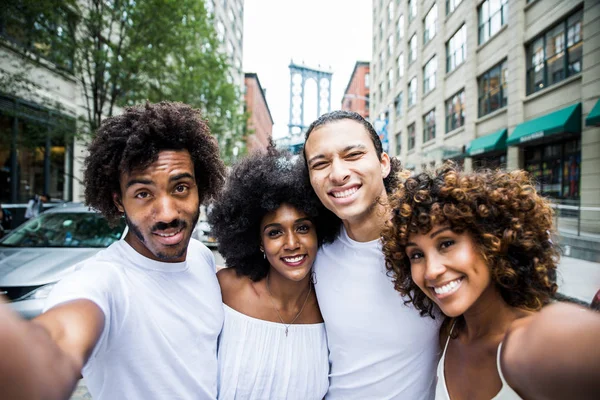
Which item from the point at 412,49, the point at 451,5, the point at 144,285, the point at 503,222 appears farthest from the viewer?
the point at 412,49

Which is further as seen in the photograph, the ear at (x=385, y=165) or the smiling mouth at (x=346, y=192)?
the ear at (x=385, y=165)

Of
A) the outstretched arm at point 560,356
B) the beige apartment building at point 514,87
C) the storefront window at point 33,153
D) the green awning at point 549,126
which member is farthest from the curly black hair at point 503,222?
the green awning at point 549,126

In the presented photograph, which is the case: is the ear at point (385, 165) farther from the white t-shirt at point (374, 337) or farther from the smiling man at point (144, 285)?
the smiling man at point (144, 285)

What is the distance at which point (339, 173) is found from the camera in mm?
2223

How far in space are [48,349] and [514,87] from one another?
60.2ft

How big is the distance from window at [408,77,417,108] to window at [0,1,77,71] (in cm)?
2477

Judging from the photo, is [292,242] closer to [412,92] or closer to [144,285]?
[144,285]

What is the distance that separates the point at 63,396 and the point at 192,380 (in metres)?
0.83

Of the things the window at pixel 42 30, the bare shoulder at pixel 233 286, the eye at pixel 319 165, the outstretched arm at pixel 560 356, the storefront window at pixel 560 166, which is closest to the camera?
the outstretched arm at pixel 560 356

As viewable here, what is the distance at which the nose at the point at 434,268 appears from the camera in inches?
62.2

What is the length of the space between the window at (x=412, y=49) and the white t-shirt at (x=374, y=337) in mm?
29557

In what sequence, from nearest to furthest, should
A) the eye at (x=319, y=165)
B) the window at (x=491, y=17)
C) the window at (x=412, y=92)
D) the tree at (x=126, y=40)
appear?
the eye at (x=319, y=165), the tree at (x=126, y=40), the window at (x=491, y=17), the window at (x=412, y=92)

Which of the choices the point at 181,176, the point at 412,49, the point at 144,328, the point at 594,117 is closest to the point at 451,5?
the point at 412,49

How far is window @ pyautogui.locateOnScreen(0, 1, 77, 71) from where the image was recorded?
336 inches
